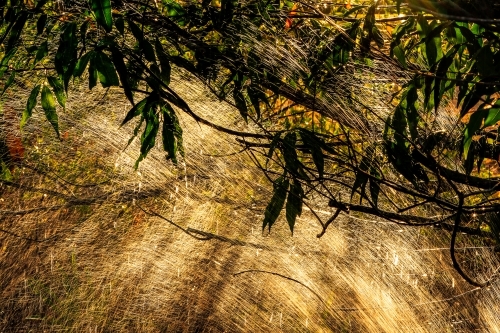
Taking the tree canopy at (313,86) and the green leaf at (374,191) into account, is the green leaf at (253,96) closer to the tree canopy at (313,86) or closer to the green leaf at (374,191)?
the tree canopy at (313,86)

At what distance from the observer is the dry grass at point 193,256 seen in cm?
281

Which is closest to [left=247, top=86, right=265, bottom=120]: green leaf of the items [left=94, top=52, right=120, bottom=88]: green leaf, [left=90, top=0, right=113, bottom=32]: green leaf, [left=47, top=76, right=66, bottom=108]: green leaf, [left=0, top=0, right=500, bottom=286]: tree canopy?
[left=0, top=0, right=500, bottom=286]: tree canopy

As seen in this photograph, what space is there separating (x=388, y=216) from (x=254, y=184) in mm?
534

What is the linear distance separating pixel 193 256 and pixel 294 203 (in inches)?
30.7

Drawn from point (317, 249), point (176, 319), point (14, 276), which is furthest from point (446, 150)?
point (14, 276)

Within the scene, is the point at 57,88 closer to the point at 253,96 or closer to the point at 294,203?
the point at 253,96

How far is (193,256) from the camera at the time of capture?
2.95 meters

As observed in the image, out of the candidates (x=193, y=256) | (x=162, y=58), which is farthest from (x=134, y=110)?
(x=193, y=256)

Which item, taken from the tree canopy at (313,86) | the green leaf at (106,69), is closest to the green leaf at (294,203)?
the tree canopy at (313,86)

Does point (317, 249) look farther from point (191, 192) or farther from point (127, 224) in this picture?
point (127, 224)

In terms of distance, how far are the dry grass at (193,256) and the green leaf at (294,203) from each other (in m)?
0.54

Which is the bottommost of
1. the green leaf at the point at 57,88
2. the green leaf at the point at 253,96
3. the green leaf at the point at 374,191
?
the green leaf at the point at 374,191

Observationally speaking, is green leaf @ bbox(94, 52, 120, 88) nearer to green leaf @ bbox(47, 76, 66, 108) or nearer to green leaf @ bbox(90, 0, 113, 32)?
green leaf @ bbox(90, 0, 113, 32)

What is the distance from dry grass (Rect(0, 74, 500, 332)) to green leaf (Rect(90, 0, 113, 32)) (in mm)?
1032
